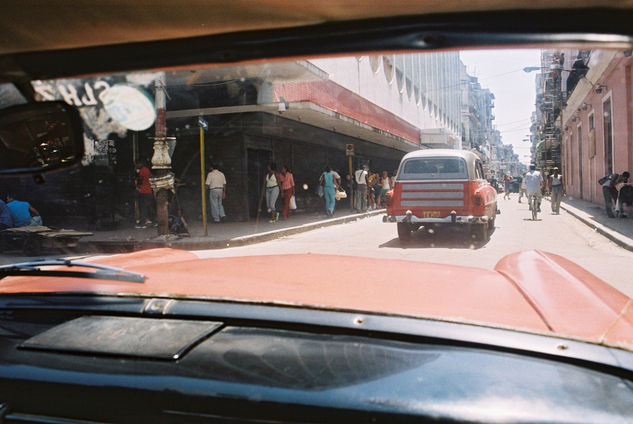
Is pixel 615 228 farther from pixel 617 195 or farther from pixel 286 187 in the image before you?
pixel 286 187

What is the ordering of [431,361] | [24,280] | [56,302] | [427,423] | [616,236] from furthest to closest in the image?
[616,236]
[24,280]
[56,302]
[431,361]
[427,423]

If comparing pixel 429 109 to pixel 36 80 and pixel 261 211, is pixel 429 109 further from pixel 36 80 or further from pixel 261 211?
pixel 261 211

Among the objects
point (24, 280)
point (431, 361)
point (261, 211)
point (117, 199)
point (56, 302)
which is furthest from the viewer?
point (261, 211)

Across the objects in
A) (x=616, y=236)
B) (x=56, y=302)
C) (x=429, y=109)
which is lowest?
(x=616, y=236)

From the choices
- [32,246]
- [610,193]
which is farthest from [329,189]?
[32,246]

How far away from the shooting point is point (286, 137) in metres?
18.7

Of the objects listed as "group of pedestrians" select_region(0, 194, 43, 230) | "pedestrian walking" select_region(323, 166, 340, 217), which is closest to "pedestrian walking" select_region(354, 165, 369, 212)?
"pedestrian walking" select_region(323, 166, 340, 217)

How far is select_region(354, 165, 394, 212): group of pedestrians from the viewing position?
18.8m

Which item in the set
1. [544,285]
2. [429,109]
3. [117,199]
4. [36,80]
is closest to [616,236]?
[429,109]

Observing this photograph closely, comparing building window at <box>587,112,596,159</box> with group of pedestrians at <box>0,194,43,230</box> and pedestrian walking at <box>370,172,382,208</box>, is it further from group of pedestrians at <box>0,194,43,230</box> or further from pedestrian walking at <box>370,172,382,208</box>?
group of pedestrians at <box>0,194,43,230</box>

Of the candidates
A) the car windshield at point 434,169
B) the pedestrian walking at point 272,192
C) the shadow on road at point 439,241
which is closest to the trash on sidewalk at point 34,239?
the shadow on road at point 439,241

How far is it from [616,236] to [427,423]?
10000 millimetres

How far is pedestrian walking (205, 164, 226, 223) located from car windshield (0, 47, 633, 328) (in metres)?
0.06

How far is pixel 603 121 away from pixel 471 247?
14273mm
